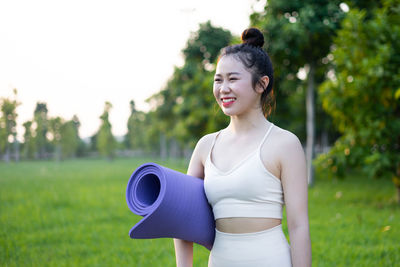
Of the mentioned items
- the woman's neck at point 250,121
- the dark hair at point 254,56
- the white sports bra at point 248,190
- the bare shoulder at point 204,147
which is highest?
the dark hair at point 254,56

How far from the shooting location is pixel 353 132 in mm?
7430

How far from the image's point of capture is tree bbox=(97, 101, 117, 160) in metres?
55.6

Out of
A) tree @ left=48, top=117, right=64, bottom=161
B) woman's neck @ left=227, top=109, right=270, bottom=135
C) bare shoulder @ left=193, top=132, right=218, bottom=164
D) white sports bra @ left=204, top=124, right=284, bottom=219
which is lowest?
white sports bra @ left=204, top=124, right=284, bottom=219

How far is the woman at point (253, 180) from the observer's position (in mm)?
1526

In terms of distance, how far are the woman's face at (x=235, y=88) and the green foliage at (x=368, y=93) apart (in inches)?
224

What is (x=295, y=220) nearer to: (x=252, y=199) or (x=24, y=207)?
(x=252, y=199)

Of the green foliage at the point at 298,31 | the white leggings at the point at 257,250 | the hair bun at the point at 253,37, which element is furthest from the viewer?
the green foliage at the point at 298,31

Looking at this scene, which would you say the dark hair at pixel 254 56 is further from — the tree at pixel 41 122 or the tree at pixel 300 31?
the tree at pixel 41 122

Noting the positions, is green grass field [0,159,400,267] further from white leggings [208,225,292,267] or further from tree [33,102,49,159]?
tree [33,102,49,159]

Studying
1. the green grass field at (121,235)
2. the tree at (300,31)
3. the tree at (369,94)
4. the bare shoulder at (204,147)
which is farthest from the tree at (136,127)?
the bare shoulder at (204,147)

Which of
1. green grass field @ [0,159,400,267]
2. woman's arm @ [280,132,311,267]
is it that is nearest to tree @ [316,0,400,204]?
green grass field @ [0,159,400,267]

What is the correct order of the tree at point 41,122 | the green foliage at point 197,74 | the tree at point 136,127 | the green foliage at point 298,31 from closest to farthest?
the green foliage at point 298,31 < the green foliage at point 197,74 < the tree at point 41,122 < the tree at point 136,127

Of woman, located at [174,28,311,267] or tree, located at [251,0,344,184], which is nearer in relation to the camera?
woman, located at [174,28,311,267]

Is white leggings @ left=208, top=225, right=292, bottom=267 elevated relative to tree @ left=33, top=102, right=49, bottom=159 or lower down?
lower down
